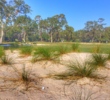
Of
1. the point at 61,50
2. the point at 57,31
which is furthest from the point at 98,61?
the point at 57,31

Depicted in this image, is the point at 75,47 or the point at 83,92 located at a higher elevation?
the point at 75,47

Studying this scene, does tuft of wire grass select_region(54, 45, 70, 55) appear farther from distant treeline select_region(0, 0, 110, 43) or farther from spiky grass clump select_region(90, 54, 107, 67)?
distant treeline select_region(0, 0, 110, 43)

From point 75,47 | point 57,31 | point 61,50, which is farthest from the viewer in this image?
point 57,31

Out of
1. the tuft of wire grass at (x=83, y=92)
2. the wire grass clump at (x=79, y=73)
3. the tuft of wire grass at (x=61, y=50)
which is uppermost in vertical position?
the tuft of wire grass at (x=61, y=50)

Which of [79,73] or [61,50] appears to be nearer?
[79,73]

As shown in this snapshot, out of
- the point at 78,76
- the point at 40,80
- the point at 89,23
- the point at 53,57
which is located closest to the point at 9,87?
the point at 40,80

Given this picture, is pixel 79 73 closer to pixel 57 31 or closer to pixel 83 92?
pixel 83 92

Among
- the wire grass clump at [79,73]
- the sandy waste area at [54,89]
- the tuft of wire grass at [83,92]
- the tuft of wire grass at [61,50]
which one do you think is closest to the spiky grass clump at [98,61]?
the sandy waste area at [54,89]

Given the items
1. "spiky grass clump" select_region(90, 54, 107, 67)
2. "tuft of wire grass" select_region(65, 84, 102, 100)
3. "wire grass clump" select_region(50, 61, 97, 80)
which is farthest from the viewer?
"spiky grass clump" select_region(90, 54, 107, 67)

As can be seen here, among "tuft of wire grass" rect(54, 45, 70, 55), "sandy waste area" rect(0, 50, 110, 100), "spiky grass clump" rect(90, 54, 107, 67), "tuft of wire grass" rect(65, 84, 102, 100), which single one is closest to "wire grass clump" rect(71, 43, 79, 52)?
"tuft of wire grass" rect(54, 45, 70, 55)

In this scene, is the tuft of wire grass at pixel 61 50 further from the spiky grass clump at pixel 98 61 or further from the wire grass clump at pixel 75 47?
the spiky grass clump at pixel 98 61

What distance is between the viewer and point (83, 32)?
2082 inches

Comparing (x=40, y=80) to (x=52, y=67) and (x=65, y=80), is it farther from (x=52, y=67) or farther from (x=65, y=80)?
(x=52, y=67)

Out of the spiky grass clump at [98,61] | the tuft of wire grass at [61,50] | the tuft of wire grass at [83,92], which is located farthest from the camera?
the tuft of wire grass at [61,50]
